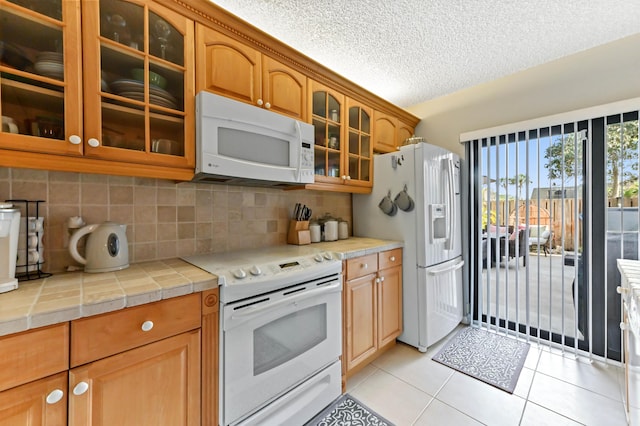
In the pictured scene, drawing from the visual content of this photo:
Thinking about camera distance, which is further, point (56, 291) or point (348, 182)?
point (348, 182)

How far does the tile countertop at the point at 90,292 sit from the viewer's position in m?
0.76

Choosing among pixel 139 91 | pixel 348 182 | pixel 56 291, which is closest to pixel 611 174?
pixel 348 182

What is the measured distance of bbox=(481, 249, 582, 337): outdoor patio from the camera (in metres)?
2.04

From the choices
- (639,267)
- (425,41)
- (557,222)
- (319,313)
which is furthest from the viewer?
(557,222)

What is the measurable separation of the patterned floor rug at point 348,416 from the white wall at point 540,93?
2345 mm

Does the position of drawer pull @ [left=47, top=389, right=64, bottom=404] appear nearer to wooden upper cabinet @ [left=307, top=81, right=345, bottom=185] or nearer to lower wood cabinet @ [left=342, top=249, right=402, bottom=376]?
lower wood cabinet @ [left=342, top=249, right=402, bottom=376]

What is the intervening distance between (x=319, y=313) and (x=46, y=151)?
144 cm

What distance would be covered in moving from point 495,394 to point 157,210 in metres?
2.36

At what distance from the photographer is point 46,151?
100 cm

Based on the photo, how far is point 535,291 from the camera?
2.17 metres

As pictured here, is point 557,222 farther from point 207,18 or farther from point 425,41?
point 207,18

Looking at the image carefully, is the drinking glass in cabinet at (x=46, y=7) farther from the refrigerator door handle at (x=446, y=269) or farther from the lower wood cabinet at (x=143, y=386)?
the refrigerator door handle at (x=446, y=269)

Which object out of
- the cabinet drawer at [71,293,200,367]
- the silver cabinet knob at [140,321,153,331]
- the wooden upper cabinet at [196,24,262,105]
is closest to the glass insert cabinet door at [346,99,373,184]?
the wooden upper cabinet at [196,24,262,105]

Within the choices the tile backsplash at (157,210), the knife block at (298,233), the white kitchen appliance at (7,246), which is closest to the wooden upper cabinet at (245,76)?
the tile backsplash at (157,210)
